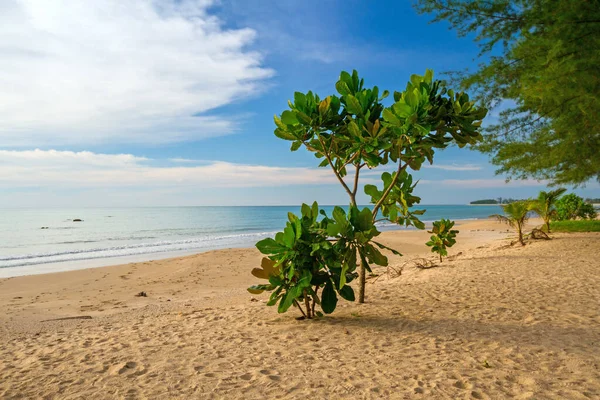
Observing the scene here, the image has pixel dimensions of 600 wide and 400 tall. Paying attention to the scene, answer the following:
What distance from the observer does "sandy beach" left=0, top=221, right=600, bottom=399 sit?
2.87 metres

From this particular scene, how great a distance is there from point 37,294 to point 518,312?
9.14 m

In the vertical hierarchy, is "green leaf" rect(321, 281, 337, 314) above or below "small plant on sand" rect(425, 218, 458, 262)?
below

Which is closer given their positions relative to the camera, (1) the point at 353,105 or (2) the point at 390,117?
(2) the point at 390,117

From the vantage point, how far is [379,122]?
13.9ft

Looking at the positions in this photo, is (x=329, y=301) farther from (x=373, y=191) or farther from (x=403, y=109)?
(x=403, y=109)

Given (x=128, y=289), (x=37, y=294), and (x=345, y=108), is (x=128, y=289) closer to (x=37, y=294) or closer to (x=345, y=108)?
(x=37, y=294)

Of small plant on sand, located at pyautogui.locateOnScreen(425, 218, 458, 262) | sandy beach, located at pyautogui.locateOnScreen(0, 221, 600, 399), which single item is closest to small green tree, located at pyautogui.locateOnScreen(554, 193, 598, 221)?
small plant on sand, located at pyautogui.locateOnScreen(425, 218, 458, 262)

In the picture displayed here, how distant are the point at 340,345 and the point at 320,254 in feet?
3.01

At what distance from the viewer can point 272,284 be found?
4.25 metres

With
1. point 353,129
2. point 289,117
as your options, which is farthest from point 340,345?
point 289,117

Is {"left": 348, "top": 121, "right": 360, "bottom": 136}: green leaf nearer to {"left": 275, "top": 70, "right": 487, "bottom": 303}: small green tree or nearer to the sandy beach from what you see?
{"left": 275, "top": 70, "right": 487, "bottom": 303}: small green tree

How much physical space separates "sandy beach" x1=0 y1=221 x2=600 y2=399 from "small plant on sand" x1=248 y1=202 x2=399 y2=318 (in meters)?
0.41

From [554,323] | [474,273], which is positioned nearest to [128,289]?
[474,273]

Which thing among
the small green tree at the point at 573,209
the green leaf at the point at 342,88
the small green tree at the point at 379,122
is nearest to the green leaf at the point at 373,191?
the small green tree at the point at 379,122
